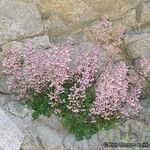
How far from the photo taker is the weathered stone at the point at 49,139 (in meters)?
6.16

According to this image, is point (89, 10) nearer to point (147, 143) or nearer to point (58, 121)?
point (58, 121)

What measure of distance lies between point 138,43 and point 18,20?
5.30ft

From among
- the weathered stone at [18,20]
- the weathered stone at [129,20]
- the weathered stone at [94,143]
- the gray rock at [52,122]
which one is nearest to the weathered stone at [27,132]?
the gray rock at [52,122]

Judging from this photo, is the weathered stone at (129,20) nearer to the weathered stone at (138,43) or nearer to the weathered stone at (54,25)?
the weathered stone at (138,43)

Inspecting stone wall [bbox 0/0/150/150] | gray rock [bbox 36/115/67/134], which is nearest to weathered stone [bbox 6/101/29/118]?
stone wall [bbox 0/0/150/150]

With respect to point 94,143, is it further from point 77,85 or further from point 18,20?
point 18,20

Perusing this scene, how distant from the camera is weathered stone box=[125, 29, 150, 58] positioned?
626cm

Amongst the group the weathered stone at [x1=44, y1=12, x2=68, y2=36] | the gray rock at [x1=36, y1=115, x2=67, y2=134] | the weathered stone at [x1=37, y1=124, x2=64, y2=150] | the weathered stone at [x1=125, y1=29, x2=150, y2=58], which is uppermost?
the weathered stone at [x1=44, y1=12, x2=68, y2=36]

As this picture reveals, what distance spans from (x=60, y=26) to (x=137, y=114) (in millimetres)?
1537

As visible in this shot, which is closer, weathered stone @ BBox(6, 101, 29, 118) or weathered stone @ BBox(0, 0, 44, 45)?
weathered stone @ BBox(0, 0, 44, 45)

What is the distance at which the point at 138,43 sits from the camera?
6.30 meters

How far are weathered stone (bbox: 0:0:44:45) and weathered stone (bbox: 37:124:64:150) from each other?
4.10 ft

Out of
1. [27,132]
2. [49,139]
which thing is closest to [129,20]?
[49,139]

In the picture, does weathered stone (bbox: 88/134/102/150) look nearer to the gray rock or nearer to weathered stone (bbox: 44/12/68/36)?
the gray rock
